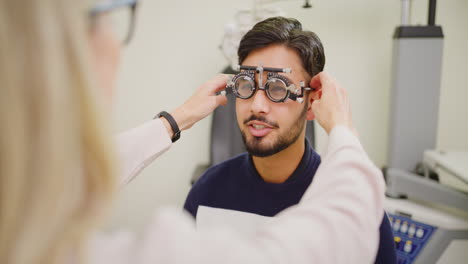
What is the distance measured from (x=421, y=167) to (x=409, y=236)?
0.38 metres

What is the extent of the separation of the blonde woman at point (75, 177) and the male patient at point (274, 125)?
57 cm

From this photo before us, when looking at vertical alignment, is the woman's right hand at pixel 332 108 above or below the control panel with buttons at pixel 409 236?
above

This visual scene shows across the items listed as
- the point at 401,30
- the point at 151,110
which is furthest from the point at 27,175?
the point at 151,110

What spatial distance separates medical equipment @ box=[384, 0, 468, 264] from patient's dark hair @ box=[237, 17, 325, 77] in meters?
0.71

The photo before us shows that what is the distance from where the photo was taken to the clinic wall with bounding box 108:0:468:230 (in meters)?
2.01

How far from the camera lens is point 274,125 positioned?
1.20 metres

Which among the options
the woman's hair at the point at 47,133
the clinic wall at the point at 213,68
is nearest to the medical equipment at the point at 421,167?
the clinic wall at the point at 213,68

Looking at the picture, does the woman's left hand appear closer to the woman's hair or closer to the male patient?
the male patient

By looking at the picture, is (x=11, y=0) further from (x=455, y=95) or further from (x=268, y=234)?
(x=455, y=95)

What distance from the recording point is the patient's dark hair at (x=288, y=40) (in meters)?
1.20

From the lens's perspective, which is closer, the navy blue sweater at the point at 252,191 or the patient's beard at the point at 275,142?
the navy blue sweater at the point at 252,191

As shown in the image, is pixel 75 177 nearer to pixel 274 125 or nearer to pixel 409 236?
pixel 274 125

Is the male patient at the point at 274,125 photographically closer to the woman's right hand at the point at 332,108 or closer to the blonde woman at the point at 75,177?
the woman's right hand at the point at 332,108

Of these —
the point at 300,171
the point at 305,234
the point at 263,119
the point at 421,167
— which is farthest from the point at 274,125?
the point at 421,167
